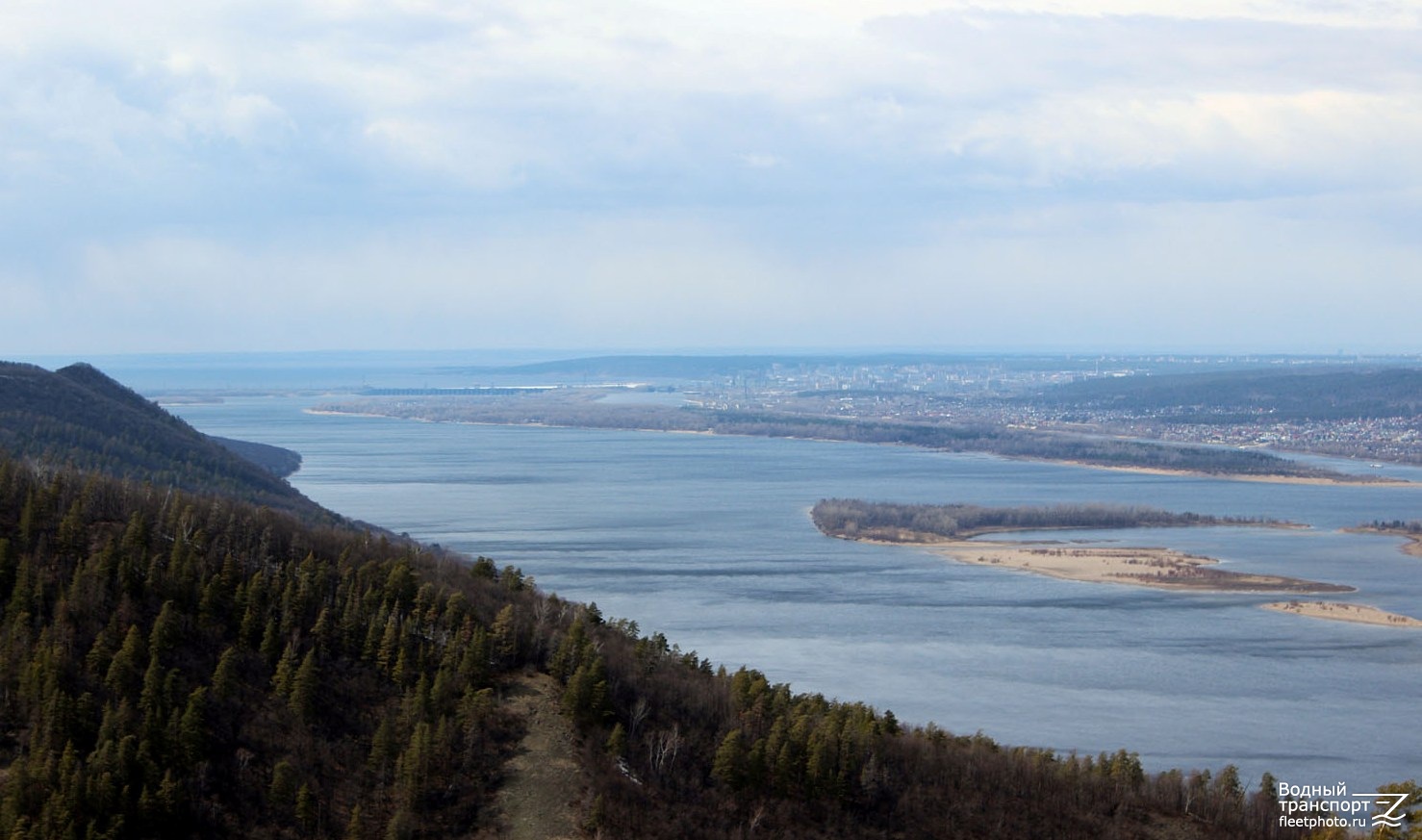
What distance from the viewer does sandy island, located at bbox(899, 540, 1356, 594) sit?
6725cm

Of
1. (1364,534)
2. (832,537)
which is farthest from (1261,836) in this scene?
(1364,534)

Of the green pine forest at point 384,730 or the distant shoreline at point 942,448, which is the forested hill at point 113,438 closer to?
the green pine forest at point 384,730

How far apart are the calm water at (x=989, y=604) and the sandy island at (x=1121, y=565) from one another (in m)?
1.94

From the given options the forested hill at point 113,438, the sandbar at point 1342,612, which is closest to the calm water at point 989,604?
the sandbar at point 1342,612

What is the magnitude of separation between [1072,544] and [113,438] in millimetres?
46763

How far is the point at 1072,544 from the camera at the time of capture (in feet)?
266

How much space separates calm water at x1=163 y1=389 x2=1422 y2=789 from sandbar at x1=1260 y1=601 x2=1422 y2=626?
4.50 ft

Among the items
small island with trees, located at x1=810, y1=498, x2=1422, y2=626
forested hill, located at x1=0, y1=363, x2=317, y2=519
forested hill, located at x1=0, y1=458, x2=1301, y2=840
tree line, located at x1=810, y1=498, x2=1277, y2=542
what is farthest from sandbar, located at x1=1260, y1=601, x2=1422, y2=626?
forested hill, located at x1=0, y1=363, x2=317, y2=519

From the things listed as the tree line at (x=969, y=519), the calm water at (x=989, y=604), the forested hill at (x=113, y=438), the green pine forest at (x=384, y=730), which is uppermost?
the forested hill at (x=113, y=438)

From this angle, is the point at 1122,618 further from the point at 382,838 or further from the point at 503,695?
the point at 382,838

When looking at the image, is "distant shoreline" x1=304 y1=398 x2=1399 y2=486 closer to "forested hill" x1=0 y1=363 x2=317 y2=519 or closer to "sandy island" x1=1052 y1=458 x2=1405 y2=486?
"sandy island" x1=1052 y1=458 x2=1405 y2=486

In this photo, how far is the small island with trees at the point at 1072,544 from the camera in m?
66.8

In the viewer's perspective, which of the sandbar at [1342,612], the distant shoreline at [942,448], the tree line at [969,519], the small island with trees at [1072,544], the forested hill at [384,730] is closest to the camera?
the forested hill at [384,730]

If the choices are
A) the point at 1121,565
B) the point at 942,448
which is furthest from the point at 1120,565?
the point at 942,448
